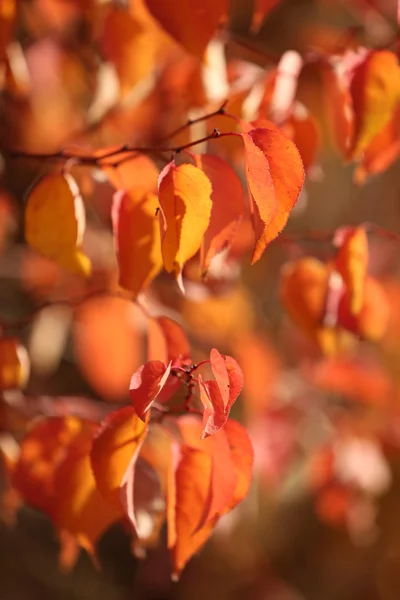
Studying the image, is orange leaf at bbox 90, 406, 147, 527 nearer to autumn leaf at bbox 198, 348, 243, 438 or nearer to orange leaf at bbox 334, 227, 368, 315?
autumn leaf at bbox 198, 348, 243, 438

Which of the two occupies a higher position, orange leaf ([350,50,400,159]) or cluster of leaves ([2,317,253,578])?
orange leaf ([350,50,400,159])

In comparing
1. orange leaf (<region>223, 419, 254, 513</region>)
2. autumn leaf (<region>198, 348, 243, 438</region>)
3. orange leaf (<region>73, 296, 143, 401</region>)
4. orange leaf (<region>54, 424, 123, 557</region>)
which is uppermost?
autumn leaf (<region>198, 348, 243, 438</region>)

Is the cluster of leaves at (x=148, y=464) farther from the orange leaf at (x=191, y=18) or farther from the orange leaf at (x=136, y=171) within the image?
the orange leaf at (x=191, y=18)

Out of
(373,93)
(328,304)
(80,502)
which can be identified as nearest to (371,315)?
(328,304)

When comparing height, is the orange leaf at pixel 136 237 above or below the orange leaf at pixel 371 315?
above

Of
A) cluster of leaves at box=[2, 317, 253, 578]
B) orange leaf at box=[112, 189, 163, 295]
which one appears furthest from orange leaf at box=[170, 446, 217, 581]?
orange leaf at box=[112, 189, 163, 295]

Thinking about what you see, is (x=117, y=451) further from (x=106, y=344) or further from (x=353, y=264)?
(x=106, y=344)

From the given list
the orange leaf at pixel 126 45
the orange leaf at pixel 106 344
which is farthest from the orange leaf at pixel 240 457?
the orange leaf at pixel 106 344
